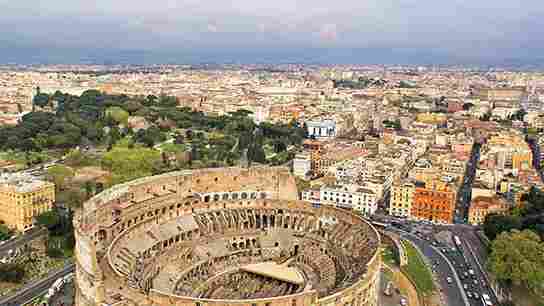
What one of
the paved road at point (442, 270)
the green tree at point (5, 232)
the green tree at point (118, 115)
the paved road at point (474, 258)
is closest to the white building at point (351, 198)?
the paved road at point (442, 270)

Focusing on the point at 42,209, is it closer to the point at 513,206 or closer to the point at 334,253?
the point at 334,253

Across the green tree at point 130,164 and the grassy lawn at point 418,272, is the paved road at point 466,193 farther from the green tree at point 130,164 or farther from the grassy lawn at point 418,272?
the green tree at point 130,164

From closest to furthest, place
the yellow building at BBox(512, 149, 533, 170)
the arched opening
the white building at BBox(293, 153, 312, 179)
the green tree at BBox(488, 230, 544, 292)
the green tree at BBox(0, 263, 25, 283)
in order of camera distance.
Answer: the arched opening < the green tree at BBox(488, 230, 544, 292) < the green tree at BBox(0, 263, 25, 283) < the yellow building at BBox(512, 149, 533, 170) < the white building at BBox(293, 153, 312, 179)

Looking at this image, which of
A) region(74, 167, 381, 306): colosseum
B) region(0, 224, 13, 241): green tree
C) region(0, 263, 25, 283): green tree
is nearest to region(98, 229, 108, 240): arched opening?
region(74, 167, 381, 306): colosseum

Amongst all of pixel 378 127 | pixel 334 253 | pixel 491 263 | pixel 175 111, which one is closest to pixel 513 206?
pixel 491 263

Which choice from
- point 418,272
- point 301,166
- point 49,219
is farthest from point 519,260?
point 49,219

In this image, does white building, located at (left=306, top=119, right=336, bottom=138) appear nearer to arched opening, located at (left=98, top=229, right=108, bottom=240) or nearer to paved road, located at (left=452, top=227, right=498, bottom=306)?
paved road, located at (left=452, top=227, right=498, bottom=306)
